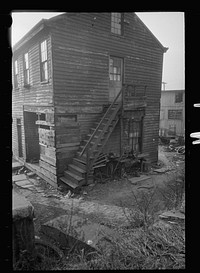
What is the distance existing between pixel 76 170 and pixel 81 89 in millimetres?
3667

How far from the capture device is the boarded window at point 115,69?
973cm

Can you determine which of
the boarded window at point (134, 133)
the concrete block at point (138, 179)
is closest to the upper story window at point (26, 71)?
the boarded window at point (134, 133)

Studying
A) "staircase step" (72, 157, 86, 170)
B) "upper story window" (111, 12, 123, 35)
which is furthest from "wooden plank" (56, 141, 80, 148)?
"upper story window" (111, 12, 123, 35)

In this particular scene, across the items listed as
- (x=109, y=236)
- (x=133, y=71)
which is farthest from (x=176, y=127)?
(x=109, y=236)

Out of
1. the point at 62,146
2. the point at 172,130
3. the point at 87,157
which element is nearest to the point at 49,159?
the point at 62,146

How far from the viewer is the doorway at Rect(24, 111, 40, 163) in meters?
10.4

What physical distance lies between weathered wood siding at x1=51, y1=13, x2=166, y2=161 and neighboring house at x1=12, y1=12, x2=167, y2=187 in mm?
38

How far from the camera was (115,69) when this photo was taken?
987 cm

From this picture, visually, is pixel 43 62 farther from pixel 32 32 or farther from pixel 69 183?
pixel 69 183

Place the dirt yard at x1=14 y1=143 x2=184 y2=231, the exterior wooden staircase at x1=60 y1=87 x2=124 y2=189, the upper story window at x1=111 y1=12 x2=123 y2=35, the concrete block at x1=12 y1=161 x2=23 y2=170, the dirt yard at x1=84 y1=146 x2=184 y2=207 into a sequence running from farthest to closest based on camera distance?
the concrete block at x1=12 y1=161 x2=23 y2=170 → the upper story window at x1=111 y1=12 x2=123 y2=35 → the exterior wooden staircase at x1=60 y1=87 x2=124 y2=189 → the dirt yard at x1=84 y1=146 x2=184 y2=207 → the dirt yard at x1=14 y1=143 x2=184 y2=231

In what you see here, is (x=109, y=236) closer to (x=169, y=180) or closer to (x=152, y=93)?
(x=169, y=180)

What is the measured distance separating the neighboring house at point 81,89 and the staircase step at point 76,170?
0.03 metres

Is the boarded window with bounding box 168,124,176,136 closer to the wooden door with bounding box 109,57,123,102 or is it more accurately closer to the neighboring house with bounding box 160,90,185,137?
the neighboring house with bounding box 160,90,185,137

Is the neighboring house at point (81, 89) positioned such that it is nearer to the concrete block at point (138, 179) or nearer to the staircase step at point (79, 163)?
the staircase step at point (79, 163)
